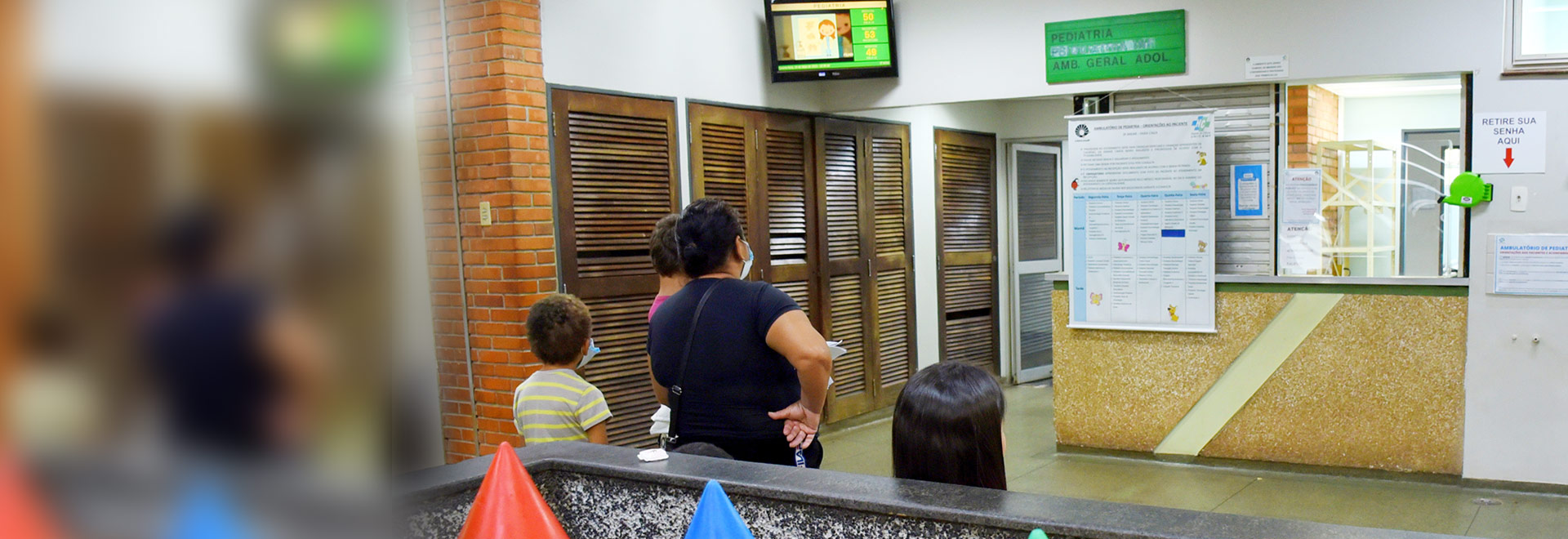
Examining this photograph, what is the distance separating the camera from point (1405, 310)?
427cm

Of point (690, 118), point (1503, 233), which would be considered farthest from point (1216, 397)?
point (690, 118)

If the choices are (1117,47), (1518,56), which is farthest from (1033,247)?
(1518,56)

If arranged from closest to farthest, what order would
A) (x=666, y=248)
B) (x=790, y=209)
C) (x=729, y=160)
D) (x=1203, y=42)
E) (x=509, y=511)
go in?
(x=509, y=511) < (x=666, y=248) < (x=1203, y=42) < (x=729, y=160) < (x=790, y=209)

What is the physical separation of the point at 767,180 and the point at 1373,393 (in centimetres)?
290

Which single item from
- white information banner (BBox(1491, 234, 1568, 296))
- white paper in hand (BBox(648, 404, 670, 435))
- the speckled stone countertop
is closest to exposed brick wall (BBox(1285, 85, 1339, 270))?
white information banner (BBox(1491, 234, 1568, 296))

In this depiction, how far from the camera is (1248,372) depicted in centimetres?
461

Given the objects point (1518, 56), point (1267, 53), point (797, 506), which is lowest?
point (797, 506)

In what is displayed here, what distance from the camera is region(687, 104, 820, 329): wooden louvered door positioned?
5.01 m

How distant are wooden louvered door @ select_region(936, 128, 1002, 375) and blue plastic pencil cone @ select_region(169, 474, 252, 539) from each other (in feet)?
21.7

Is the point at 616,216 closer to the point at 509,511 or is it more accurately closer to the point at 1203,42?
the point at 1203,42

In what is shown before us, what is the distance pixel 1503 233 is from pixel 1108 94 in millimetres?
1650

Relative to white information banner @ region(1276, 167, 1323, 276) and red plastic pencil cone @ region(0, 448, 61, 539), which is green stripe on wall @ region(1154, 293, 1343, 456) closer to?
white information banner @ region(1276, 167, 1323, 276)

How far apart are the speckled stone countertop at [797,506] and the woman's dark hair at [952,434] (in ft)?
0.80

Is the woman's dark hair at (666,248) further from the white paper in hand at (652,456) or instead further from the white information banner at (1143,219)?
the white information banner at (1143,219)
